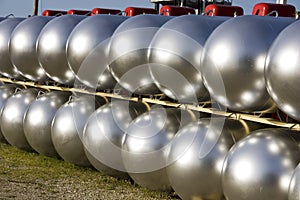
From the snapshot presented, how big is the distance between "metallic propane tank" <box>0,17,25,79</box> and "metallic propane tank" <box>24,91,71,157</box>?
2.95ft

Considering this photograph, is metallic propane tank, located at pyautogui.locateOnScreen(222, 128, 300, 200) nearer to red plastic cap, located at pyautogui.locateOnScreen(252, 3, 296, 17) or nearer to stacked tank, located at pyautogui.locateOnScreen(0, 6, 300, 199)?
stacked tank, located at pyautogui.locateOnScreen(0, 6, 300, 199)

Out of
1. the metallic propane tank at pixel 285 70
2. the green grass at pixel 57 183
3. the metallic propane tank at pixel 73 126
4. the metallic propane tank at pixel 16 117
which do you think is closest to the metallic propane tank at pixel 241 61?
the metallic propane tank at pixel 285 70

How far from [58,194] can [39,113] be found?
5.88ft

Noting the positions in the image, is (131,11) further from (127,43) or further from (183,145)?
(183,145)

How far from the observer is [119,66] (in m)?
6.96

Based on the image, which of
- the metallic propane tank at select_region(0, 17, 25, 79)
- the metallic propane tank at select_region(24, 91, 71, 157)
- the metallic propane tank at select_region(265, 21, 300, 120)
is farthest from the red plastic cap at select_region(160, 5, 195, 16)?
the metallic propane tank at select_region(265, 21, 300, 120)

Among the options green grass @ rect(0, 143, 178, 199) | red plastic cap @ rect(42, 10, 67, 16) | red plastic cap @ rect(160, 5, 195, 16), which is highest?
red plastic cap @ rect(160, 5, 195, 16)

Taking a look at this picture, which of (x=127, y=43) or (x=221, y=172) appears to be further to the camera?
(x=127, y=43)

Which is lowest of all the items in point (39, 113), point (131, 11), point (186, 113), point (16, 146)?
point (16, 146)

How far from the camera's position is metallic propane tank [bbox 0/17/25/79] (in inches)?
362

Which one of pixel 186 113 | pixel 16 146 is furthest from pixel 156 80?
pixel 16 146

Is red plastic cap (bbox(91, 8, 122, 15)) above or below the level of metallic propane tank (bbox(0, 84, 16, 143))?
above

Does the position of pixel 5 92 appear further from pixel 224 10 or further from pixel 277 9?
pixel 277 9

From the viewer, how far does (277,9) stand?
6609 mm
